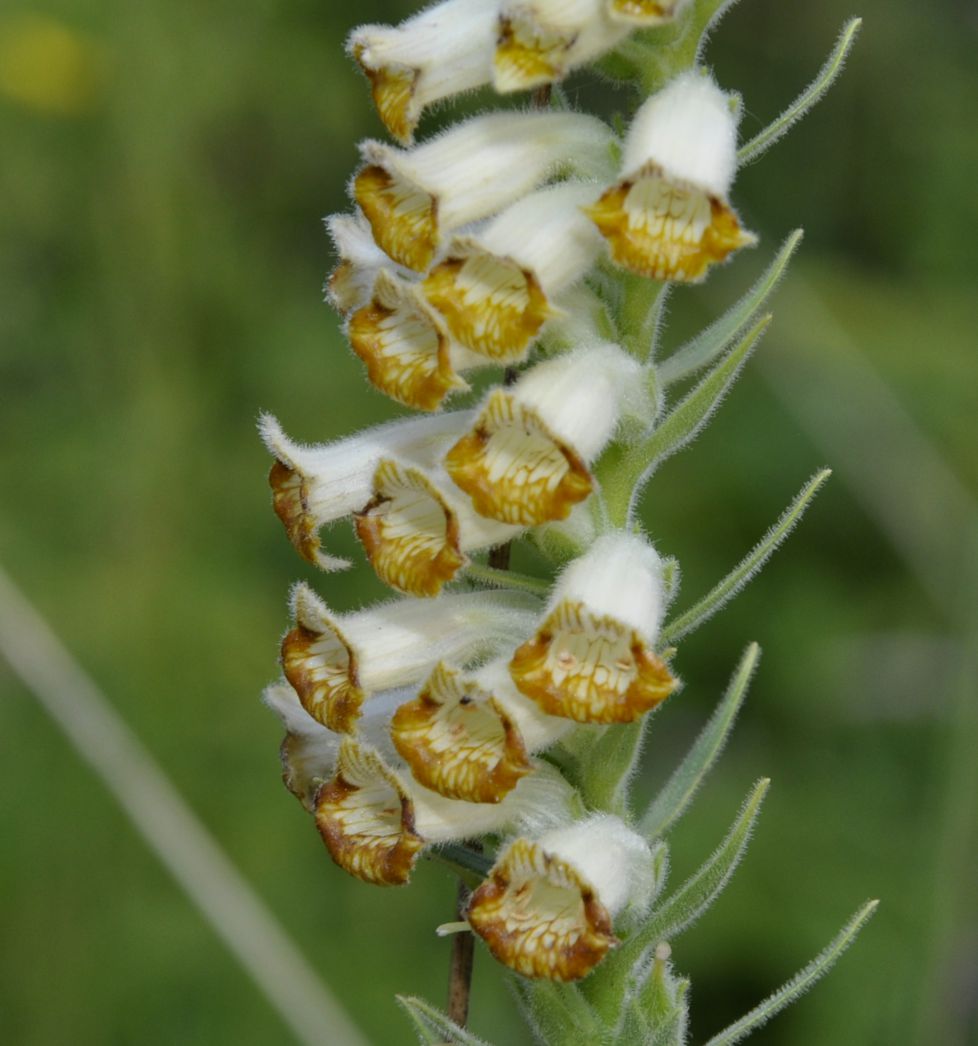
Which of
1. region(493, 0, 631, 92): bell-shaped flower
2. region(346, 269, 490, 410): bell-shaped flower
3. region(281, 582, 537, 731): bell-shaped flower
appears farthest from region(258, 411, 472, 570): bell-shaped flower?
region(493, 0, 631, 92): bell-shaped flower

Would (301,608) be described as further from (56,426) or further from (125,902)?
(56,426)

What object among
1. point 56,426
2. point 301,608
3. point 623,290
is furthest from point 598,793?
point 56,426

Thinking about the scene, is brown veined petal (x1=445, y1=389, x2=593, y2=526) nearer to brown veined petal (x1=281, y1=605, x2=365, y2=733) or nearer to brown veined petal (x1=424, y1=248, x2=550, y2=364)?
brown veined petal (x1=424, y1=248, x2=550, y2=364)

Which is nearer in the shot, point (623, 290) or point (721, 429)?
point (623, 290)

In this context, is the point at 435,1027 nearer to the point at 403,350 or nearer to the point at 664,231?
the point at 403,350

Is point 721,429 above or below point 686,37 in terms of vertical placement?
below
